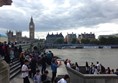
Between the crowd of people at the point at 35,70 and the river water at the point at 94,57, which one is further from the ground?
the crowd of people at the point at 35,70

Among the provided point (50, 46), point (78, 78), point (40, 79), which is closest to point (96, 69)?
point (78, 78)

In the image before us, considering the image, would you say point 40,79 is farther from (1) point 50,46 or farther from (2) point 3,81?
(1) point 50,46

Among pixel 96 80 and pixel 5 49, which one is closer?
pixel 96 80

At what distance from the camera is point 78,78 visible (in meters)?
15.3

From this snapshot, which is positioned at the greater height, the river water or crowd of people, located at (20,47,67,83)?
crowd of people, located at (20,47,67,83)

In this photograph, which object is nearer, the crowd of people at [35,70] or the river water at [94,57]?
the crowd of people at [35,70]

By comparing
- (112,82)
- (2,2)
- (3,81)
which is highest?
(2,2)

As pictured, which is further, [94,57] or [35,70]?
[94,57]

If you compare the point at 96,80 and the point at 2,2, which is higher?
the point at 2,2

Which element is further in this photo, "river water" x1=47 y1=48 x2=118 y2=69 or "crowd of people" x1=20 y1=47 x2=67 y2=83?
"river water" x1=47 y1=48 x2=118 y2=69

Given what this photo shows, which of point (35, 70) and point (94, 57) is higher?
point (35, 70)

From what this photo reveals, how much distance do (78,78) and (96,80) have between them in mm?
1781

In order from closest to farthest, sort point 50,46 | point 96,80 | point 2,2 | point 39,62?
point 2,2
point 96,80
point 39,62
point 50,46

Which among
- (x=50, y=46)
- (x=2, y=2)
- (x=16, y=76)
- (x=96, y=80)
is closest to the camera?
(x=2, y=2)
